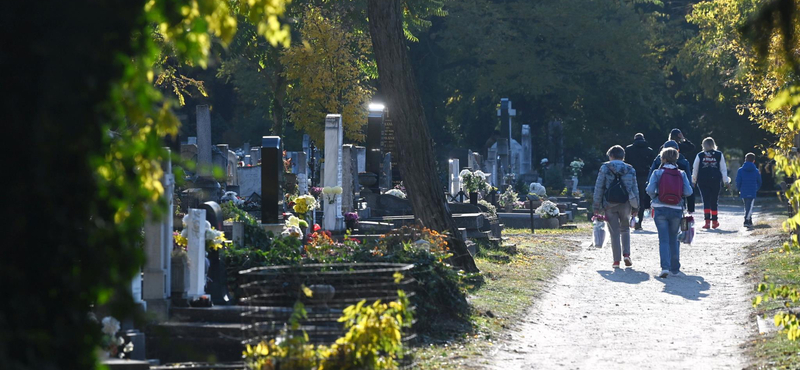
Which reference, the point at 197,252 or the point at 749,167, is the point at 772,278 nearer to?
the point at 197,252

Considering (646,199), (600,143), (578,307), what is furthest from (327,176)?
(600,143)

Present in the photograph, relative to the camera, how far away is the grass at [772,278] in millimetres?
7547

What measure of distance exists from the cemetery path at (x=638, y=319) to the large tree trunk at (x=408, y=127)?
1590mm

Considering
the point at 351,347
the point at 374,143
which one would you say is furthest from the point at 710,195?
the point at 351,347

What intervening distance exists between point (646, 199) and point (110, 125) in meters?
17.5

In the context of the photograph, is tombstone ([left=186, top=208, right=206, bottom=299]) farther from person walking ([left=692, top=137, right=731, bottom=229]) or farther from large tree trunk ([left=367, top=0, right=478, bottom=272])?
person walking ([left=692, top=137, right=731, bottom=229])

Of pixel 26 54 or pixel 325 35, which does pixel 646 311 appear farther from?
pixel 325 35

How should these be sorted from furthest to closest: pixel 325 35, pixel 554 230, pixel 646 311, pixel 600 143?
pixel 600 143, pixel 325 35, pixel 554 230, pixel 646 311

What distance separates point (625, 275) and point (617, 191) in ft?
3.72

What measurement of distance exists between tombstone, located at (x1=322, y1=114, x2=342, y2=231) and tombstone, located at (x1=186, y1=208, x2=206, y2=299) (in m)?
5.71

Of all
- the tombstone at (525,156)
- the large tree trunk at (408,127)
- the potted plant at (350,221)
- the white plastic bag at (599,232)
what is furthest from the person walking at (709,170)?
the tombstone at (525,156)

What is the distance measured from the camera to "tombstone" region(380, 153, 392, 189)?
2323 cm

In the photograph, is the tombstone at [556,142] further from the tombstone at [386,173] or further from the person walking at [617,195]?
the person walking at [617,195]

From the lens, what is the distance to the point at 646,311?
1034 cm
